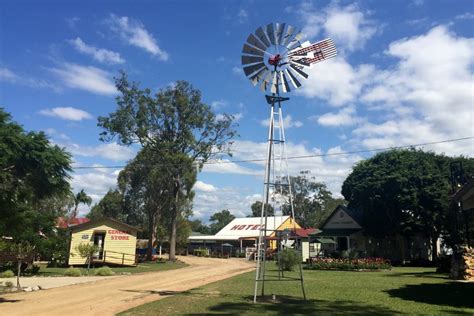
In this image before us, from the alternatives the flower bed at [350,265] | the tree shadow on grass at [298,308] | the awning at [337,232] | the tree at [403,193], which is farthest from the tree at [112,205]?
the tree shadow on grass at [298,308]

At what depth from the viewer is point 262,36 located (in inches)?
608

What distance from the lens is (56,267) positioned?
32250 millimetres

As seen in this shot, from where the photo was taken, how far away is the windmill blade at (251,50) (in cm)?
1563

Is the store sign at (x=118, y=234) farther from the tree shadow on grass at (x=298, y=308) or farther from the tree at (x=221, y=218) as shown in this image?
the tree at (x=221, y=218)

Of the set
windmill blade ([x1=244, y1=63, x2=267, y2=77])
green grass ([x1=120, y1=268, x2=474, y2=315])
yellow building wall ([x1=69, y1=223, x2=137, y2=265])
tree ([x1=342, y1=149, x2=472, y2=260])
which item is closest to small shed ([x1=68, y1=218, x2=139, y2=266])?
yellow building wall ([x1=69, y1=223, x2=137, y2=265])

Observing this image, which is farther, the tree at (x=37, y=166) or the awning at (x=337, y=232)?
the awning at (x=337, y=232)

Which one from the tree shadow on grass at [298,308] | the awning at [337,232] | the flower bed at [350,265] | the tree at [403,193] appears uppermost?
the tree at [403,193]

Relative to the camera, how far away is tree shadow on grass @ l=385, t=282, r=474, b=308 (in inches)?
522

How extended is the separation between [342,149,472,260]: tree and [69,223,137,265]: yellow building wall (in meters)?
22.1

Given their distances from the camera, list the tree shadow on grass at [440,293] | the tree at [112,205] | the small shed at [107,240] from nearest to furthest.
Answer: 1. the tree shadow on grass at [440,293]
2. the small shed at [107,240]
3. the tree at [112,205]

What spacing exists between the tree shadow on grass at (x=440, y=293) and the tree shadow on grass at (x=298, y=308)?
2422 millimetres

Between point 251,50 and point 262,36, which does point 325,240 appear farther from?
point 262,36

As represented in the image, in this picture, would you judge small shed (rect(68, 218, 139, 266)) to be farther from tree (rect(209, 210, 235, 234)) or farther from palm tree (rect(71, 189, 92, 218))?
tree (rect(209, 210, 235, 234))

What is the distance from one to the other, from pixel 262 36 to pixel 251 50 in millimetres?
629
